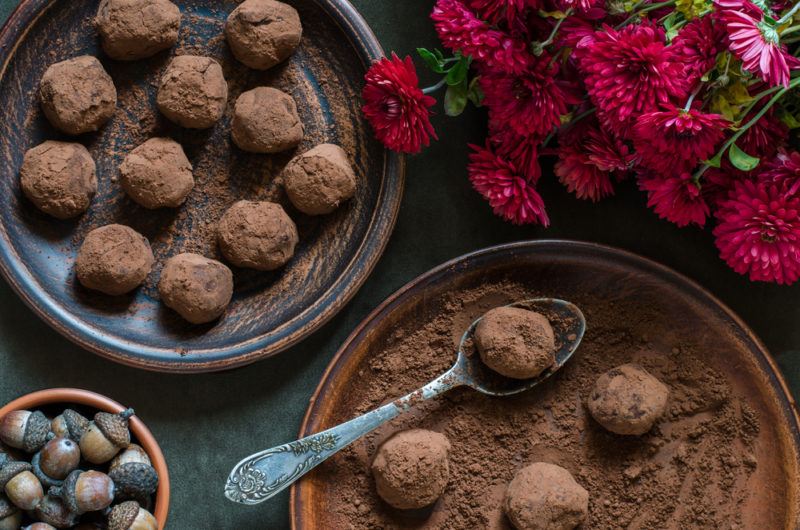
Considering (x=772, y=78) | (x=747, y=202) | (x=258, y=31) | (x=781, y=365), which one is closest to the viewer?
(x=772, y=78)

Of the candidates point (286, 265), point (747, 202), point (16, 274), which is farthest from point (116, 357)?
point (747, 202)

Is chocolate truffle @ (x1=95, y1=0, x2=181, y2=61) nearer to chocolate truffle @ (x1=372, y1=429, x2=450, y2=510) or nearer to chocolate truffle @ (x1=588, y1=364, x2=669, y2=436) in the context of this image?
chocolate truffle @ (x1=372, y1=429, x2=450, y2=510)

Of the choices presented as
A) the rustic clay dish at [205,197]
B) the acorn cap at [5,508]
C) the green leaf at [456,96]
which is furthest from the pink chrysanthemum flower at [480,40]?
the acorn cap at [5,508]

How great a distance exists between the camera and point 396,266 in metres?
1.40

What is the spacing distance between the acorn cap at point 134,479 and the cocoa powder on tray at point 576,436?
27 cm

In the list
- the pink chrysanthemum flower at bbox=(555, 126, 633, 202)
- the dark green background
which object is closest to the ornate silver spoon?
the dark green background

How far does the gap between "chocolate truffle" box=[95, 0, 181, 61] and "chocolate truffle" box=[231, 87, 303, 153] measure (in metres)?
0.16

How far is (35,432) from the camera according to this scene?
1.23 metres

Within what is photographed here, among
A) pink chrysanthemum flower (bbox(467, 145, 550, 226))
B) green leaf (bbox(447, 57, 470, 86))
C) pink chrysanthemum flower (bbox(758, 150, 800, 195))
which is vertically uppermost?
pink chrysanthemum flower (bbox(758, 150, 800, 195))

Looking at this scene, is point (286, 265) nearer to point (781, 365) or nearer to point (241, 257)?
point (241, 257)

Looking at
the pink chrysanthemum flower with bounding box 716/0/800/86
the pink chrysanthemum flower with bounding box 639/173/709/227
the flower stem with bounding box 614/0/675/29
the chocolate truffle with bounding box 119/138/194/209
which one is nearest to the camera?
the pink chrysanthemum flower with bounding box 716/0/800/86

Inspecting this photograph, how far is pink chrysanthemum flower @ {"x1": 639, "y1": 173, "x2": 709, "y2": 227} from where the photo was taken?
3.80 feet

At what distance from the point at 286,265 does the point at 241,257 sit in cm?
9

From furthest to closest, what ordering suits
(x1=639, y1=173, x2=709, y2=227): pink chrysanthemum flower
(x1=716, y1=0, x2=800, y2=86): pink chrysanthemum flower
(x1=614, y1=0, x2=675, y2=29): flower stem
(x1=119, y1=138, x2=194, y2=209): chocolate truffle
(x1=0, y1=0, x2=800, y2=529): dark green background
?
1. (x1=0, y1=0, x2=800, y2=529): dark green background
2. (x1=119, y1=138, x2=194, y2=209): chocolate truffle
3. (x1=639, y1=173, x2=709, y2=227): pink chrysanthemum flower
4. (x1=614, y1=0, x2=675, y2=29): flower stem
5. (x1=716, y1=0, x2=800, y2=86): pink chrysanthemum flower
